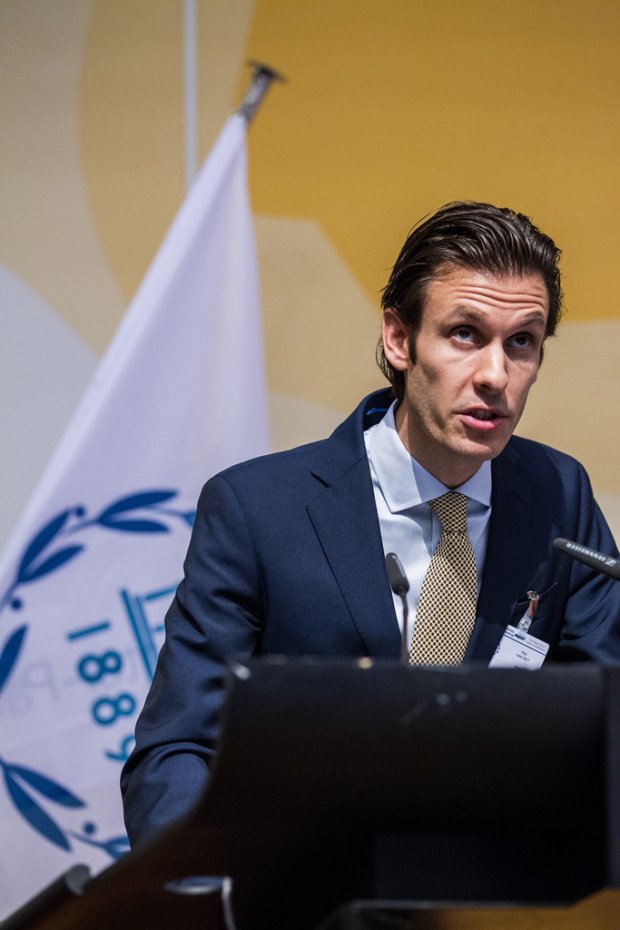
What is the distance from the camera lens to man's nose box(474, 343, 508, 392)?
179 cm

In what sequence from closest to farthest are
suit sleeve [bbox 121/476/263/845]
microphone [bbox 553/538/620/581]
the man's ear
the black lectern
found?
the black lectern < microphone [bbox 553/538/620/581] < suit sleeve [bbox 121/476/263/845] < the man's ear

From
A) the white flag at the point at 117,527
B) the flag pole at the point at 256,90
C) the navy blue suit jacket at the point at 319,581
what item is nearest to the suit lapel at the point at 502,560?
the navy blue suit jacket at the point at 319,581

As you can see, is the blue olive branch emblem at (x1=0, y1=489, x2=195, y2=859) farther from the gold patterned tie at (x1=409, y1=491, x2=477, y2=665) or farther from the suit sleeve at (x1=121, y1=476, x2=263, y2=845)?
the gold patterned tie at (x1=409, y1=491, x2=477, y2=665)

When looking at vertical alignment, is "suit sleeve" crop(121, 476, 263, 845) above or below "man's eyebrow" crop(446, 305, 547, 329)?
below

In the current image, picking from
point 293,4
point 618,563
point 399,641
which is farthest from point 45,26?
point 618,563

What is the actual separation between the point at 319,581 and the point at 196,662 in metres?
0.23

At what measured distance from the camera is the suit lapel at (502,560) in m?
1.87

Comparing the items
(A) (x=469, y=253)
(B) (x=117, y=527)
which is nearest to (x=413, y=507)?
(A) (x=469, y=253)

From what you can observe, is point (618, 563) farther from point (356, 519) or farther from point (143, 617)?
point (143, 617)

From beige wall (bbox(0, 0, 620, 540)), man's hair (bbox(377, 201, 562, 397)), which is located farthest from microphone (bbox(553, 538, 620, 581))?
beige wall (bbox(0, 0, 620, 540))

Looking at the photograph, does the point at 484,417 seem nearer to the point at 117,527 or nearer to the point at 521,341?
the point at 521,341

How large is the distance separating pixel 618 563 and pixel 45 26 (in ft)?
6.73

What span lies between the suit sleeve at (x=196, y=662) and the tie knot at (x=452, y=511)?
0.31m

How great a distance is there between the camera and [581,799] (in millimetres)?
966
